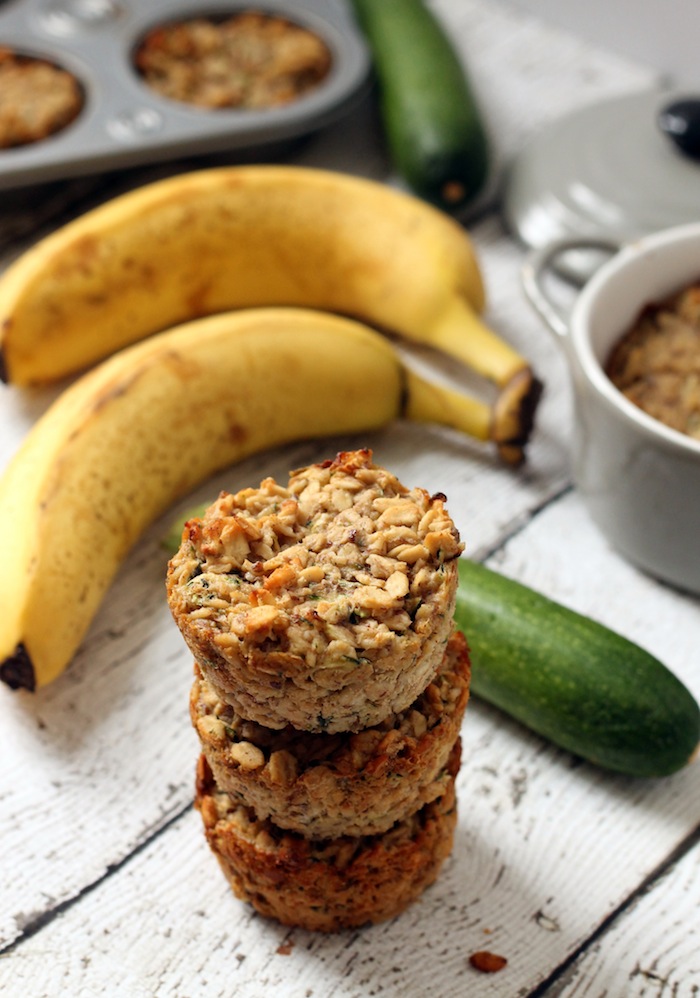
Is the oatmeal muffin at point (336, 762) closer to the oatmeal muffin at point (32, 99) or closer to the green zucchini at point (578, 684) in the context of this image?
the green zucchini at point (578, 684)

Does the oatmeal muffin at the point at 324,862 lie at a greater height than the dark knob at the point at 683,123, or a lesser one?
lesser

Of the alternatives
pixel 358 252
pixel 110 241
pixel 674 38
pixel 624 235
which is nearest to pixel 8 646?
pixel 110 241

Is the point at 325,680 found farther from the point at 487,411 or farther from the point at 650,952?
the point at 487,411

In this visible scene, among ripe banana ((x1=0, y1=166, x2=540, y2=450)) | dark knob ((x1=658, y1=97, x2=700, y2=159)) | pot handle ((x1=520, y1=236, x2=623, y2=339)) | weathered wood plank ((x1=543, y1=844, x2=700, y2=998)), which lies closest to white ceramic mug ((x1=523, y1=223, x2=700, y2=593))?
pot handle ((x1=520, y1=236, x2=623, y2=339))

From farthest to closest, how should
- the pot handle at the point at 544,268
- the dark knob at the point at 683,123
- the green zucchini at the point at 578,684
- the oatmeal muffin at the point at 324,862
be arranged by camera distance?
1. the dark knob at the point at 683,123
2. the pot handle at the point at 544,268
3. the green zucchini at the point at 578,684
4. the oatmeal muffin at the point at 324,862

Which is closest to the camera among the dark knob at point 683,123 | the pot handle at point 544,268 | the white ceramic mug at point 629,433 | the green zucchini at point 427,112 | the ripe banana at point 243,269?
the white ceramic mug at point 629,433

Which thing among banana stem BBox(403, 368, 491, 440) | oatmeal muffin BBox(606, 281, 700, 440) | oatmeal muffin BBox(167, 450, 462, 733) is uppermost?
oatmeal muffin BBox(167, 450, 462, 733)

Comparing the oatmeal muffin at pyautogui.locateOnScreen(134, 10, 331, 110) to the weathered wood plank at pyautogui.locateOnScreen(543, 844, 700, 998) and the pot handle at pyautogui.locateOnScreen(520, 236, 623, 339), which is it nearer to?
the pot handle at pyautogui.locateOnScreen(520, 236, 623, 339)

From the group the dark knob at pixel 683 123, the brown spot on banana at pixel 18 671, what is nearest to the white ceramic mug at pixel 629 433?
the dark knob at pixel 683 123
